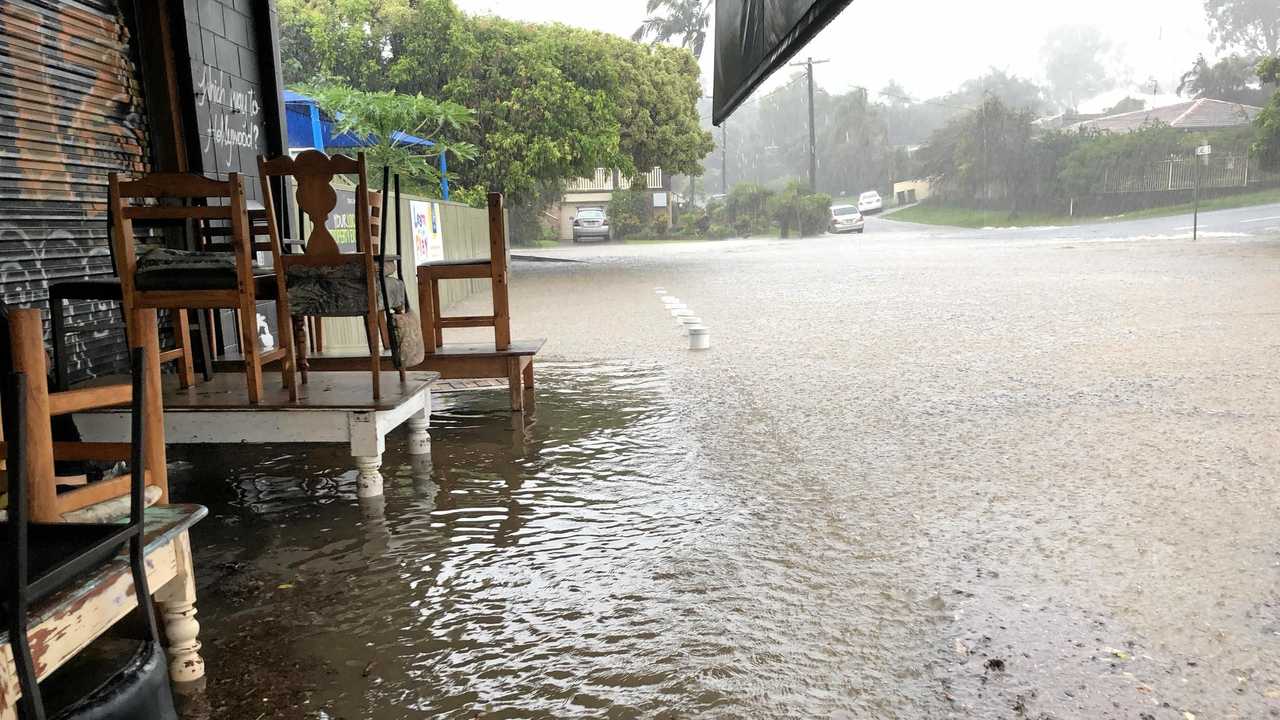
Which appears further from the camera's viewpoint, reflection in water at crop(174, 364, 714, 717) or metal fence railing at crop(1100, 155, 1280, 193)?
metal fence railing at crop(1100, 155, 1280, 193)

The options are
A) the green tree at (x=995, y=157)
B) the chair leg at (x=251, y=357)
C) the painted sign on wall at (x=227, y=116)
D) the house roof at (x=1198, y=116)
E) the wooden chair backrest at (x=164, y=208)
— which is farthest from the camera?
the green tree at (x=995, y=157)

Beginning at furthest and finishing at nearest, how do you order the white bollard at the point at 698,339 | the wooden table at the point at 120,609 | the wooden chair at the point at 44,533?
the white bollard at the point at 698,339
the wooden table at the point at 120,609
the wooden chair at the point at 44,533

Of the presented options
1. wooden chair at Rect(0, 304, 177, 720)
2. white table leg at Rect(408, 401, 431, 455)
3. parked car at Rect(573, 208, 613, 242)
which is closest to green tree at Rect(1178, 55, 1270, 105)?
parked car at Rect(573, 208, 613, 242)

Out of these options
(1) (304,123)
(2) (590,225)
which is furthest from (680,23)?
(1) (304,123)

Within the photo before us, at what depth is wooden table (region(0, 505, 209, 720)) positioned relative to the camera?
6.65ft

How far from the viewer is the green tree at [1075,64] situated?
9700 centimetres

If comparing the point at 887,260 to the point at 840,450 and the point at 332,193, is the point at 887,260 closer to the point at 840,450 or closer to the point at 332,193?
the point at 840,450

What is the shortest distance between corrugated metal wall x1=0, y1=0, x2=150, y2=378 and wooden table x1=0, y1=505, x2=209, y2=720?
8.64ft

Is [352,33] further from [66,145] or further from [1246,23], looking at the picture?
[1246,23]

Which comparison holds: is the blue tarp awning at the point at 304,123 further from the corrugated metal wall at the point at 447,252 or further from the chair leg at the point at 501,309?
the chair leg at the point at 501,309

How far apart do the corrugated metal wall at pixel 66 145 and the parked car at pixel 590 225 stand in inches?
1536

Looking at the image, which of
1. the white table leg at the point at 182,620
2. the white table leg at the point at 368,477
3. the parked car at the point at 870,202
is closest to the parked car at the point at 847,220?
the parked car at the point at 870,202

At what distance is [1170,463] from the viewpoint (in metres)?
5.29

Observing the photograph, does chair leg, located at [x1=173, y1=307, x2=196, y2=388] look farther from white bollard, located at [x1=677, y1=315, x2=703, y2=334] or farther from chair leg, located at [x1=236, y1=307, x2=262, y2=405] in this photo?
white bollard, located at [x1=677, y1=315, x2=703, y2=334]
